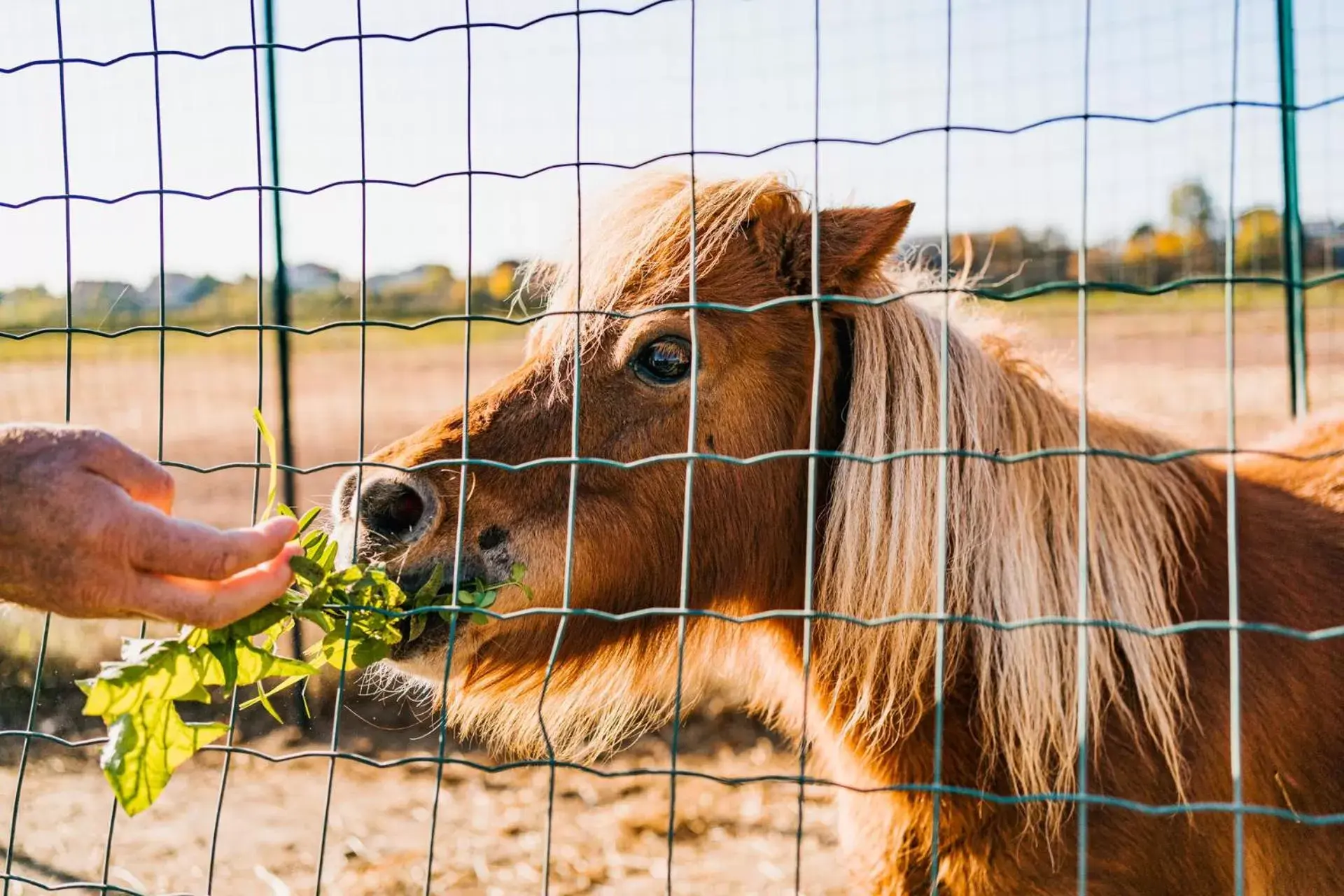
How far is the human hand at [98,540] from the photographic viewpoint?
1524 millimetres

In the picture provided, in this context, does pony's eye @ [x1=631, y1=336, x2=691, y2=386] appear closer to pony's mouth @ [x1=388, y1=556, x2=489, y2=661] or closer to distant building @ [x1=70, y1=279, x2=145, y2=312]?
pony's mouth @ [x1=388, y1=556, x2=489, y2=661]

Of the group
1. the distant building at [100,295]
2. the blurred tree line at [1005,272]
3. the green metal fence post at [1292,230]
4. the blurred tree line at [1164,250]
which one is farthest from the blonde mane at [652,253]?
the blurred tree line at [1164,250]

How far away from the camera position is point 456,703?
2.48 meters

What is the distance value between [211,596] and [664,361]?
1088 millimetres

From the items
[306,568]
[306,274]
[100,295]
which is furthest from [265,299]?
[306,568]

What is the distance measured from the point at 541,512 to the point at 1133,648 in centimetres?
125

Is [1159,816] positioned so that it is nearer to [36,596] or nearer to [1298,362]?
[36,596]

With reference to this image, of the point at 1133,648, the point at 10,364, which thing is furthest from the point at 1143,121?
the point at 10,364

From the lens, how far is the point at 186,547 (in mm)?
1532

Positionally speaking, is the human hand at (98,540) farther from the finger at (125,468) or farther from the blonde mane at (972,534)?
the blonde mane at (972,534)

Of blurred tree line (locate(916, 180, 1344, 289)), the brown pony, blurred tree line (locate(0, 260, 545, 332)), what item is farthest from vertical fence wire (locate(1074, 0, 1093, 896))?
blurred tree line (locate(916, 180, 1344, 289))

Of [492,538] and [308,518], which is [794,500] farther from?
[308,518]

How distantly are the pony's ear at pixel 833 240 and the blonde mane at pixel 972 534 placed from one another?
0.06 metres

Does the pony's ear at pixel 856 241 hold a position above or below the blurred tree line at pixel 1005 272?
below
